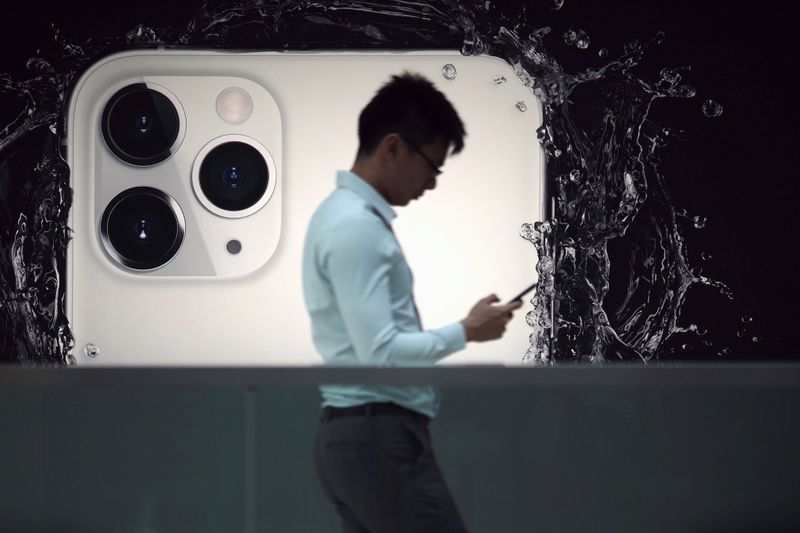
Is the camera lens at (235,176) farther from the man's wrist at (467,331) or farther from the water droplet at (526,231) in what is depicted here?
the man's wrist at (467,331)

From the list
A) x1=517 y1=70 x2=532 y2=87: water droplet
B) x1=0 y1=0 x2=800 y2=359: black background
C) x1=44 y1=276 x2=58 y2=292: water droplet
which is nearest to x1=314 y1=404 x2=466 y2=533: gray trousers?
x1=517 y1=70 x2=532 y2=87: water droplet

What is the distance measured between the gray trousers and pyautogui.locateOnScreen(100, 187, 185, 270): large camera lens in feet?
5.89

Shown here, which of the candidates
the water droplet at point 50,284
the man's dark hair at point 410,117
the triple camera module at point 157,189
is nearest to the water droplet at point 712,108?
the triple camera module at point 157,189

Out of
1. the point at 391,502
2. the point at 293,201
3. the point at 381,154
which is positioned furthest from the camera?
the point at 293,201

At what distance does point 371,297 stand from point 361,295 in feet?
0.03

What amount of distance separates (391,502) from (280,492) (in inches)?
4.1

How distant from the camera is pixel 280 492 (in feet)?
2.92

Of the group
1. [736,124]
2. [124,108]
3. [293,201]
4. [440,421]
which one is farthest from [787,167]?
[440,421]

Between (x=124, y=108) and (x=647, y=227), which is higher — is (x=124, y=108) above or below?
above

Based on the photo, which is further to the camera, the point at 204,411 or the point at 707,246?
the point at 707,246

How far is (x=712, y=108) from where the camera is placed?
2768mm

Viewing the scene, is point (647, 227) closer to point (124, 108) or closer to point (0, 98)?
point (124, 108)

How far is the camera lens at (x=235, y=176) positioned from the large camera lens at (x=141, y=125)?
13cm

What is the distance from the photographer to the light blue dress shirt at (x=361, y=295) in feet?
3.06
